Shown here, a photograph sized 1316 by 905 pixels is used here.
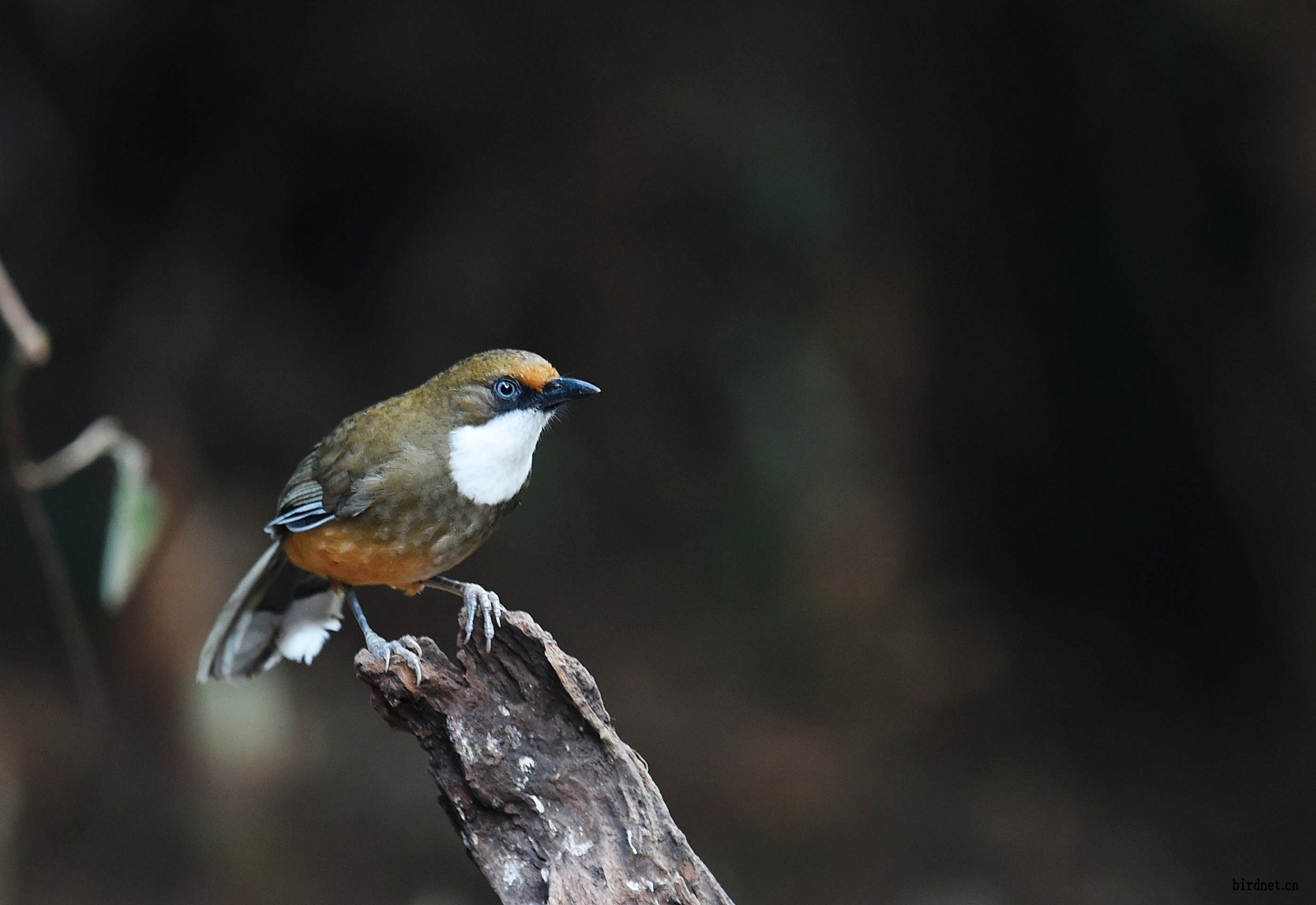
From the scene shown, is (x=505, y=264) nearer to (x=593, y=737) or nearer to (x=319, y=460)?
(x=319, y=460)

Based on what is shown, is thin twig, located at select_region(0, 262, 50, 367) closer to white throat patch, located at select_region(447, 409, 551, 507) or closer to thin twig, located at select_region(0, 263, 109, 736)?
thin twig, located at select_region(0, 263, 109, 736)

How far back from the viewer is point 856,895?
664cm

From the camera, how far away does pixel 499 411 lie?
141 inches

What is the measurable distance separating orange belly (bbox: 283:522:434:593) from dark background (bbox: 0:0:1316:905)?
2939mm

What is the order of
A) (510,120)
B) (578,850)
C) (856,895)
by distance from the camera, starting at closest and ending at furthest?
(578,850), (856,895), (510,120)

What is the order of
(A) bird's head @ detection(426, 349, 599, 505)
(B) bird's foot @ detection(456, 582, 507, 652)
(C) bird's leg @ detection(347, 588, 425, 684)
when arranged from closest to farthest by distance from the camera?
(C) bird's leg @ detection(347, 588, 425, 684) → (B) bird's foot @ detection(456, 582, 507, 652) → (A) bird's head @ detection(426, 349, 599, 505)

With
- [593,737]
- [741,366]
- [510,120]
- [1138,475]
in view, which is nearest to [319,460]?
[593,737]

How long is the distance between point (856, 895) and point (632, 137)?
13.9 ft

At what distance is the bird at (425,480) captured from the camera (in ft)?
11.1

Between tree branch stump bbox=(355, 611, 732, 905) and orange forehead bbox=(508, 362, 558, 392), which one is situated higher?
orange forehead bbox=(508, 362, 558, 392)

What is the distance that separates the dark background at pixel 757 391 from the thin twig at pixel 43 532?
0.16 m

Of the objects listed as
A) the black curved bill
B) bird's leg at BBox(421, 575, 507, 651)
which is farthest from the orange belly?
the black curved bill

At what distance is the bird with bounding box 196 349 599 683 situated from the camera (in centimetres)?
338

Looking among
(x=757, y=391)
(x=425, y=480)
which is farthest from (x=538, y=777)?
(x=757, y=391)
